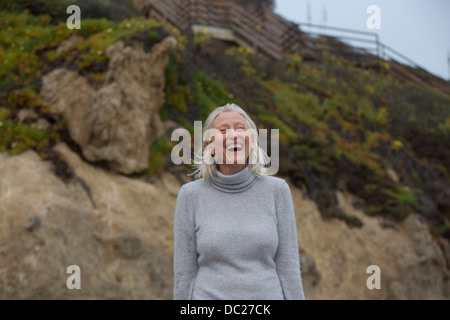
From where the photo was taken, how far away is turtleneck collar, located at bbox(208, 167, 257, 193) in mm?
2729

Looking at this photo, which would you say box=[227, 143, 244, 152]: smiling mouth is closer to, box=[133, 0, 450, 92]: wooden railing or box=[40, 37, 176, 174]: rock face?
box=[40, 37, 176, 174]: rock face

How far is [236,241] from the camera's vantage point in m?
2.56

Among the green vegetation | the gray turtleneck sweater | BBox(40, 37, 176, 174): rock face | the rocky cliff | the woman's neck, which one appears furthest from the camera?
the green vegetation

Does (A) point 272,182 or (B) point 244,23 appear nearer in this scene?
(A) point 272,182

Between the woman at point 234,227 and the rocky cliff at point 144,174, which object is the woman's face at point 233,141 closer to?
the woman at point 234,227

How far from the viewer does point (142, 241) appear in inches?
356

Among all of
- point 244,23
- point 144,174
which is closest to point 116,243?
point 144,174

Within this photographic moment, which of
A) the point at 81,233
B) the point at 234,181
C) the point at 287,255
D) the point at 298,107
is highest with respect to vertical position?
the point at 298,107

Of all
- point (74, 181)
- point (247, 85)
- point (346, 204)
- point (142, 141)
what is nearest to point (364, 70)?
point (247, 85)

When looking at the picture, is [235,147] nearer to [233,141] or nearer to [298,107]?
[233,141]

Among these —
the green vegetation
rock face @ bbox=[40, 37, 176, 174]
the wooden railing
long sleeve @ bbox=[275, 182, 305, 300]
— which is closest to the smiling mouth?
long sleeve @ bbox=[275, 182, 305, 300]

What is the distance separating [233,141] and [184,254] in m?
0.64

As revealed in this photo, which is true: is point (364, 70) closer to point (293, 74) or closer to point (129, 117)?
point (293, 74)
